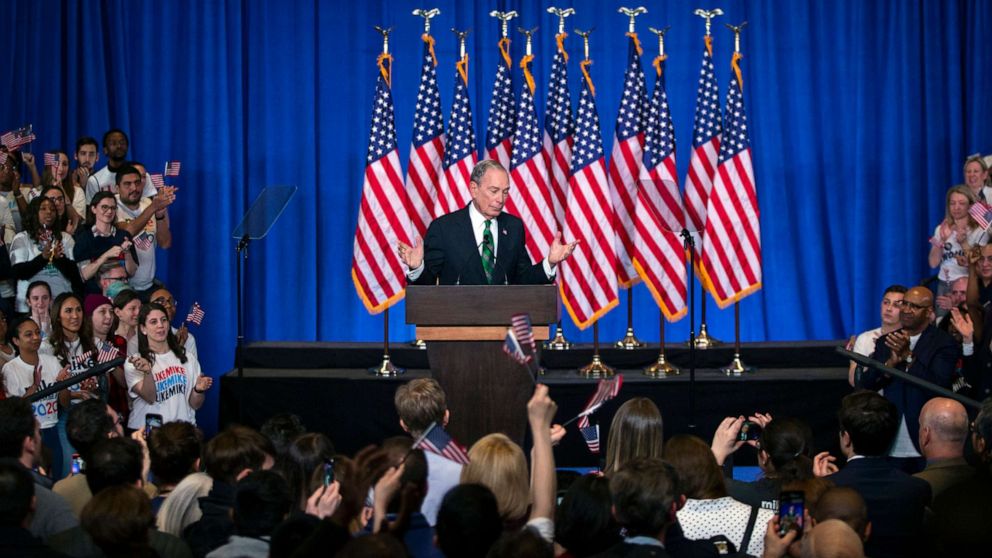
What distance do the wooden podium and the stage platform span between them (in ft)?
8.35

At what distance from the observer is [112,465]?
4.46m

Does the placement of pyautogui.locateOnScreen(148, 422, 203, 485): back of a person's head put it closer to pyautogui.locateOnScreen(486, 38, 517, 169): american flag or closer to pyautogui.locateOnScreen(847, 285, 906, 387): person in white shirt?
pyautogui.locateOnScreen(847, 285, 906, 387): person in white shirt

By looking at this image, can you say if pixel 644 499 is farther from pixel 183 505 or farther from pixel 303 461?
pixel 183 505

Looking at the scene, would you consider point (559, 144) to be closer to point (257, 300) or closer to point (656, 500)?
point (257, 300)

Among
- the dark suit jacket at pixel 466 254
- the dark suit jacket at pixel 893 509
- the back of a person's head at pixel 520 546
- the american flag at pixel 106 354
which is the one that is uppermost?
the dark suit jacket at pixel 466 254

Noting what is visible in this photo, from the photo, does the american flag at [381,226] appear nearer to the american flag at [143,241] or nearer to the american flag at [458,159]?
the american flag at [458,159]

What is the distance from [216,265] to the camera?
454 inches

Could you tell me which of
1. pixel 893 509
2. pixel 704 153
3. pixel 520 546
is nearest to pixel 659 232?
pixel 704 153

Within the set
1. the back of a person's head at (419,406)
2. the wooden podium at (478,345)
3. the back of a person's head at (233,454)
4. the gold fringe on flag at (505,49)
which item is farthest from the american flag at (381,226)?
the back of a person's head at (233,454)

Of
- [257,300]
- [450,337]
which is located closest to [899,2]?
[257,300]

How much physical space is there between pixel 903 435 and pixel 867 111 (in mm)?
4876

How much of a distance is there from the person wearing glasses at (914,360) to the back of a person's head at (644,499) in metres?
3.79

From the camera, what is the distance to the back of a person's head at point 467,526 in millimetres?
3480

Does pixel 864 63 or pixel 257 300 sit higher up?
pixel 864 63
